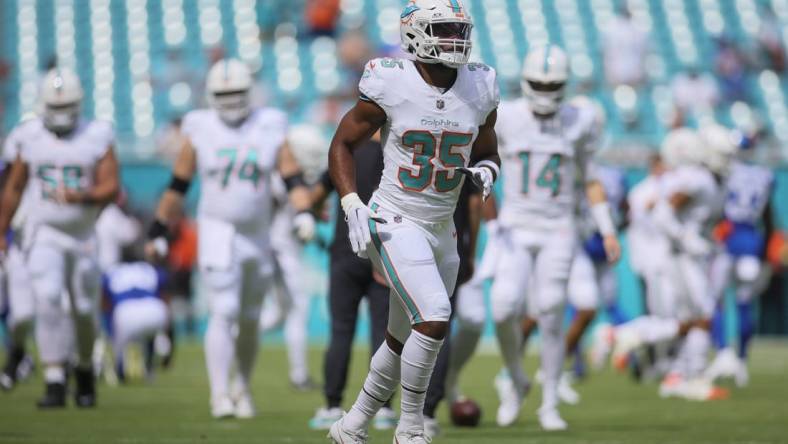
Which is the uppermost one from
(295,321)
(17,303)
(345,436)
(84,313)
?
(345,436)

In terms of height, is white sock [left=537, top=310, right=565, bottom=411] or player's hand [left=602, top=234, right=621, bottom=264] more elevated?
player's hand [left=602, top=234, right=621, bottom=264]

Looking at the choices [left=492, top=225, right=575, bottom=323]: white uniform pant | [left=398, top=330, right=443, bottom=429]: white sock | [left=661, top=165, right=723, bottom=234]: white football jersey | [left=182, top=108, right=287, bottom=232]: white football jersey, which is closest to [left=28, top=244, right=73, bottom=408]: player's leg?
[left=182, top=108, right=287, bottom=232]: white football jersey

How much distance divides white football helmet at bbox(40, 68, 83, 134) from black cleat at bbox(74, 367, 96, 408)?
1.71 meters

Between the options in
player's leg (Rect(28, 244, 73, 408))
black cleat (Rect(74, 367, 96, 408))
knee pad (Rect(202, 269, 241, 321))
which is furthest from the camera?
black cleat (Rect(74, 367, 96, 408))

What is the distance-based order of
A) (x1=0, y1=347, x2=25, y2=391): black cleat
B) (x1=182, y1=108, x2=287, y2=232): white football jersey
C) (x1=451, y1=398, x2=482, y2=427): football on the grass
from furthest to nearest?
(x1=0, y1=347, x2=25, y2=391): black cleat
(x1=182, y1=108, x2=287, y2=232): white football jersey
(x1=451, y1=398, x2=482, y2=427): football on the grass

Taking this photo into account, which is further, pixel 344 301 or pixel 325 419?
pixel 344 301

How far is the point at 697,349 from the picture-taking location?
39.0 ft

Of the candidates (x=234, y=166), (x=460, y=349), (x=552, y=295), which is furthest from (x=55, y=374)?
(x=552, y=295)

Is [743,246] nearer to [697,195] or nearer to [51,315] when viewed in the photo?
[697,195]

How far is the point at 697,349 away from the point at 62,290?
17.3 feet

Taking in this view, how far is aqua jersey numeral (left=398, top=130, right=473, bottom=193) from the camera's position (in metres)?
6.25

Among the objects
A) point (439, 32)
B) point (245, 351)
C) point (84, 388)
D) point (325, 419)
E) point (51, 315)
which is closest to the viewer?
point (439, 32)

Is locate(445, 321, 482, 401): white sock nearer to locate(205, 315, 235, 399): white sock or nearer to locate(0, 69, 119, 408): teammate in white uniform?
locate(205, 315, 235, 399): white sock

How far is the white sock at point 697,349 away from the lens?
38.9 ft
